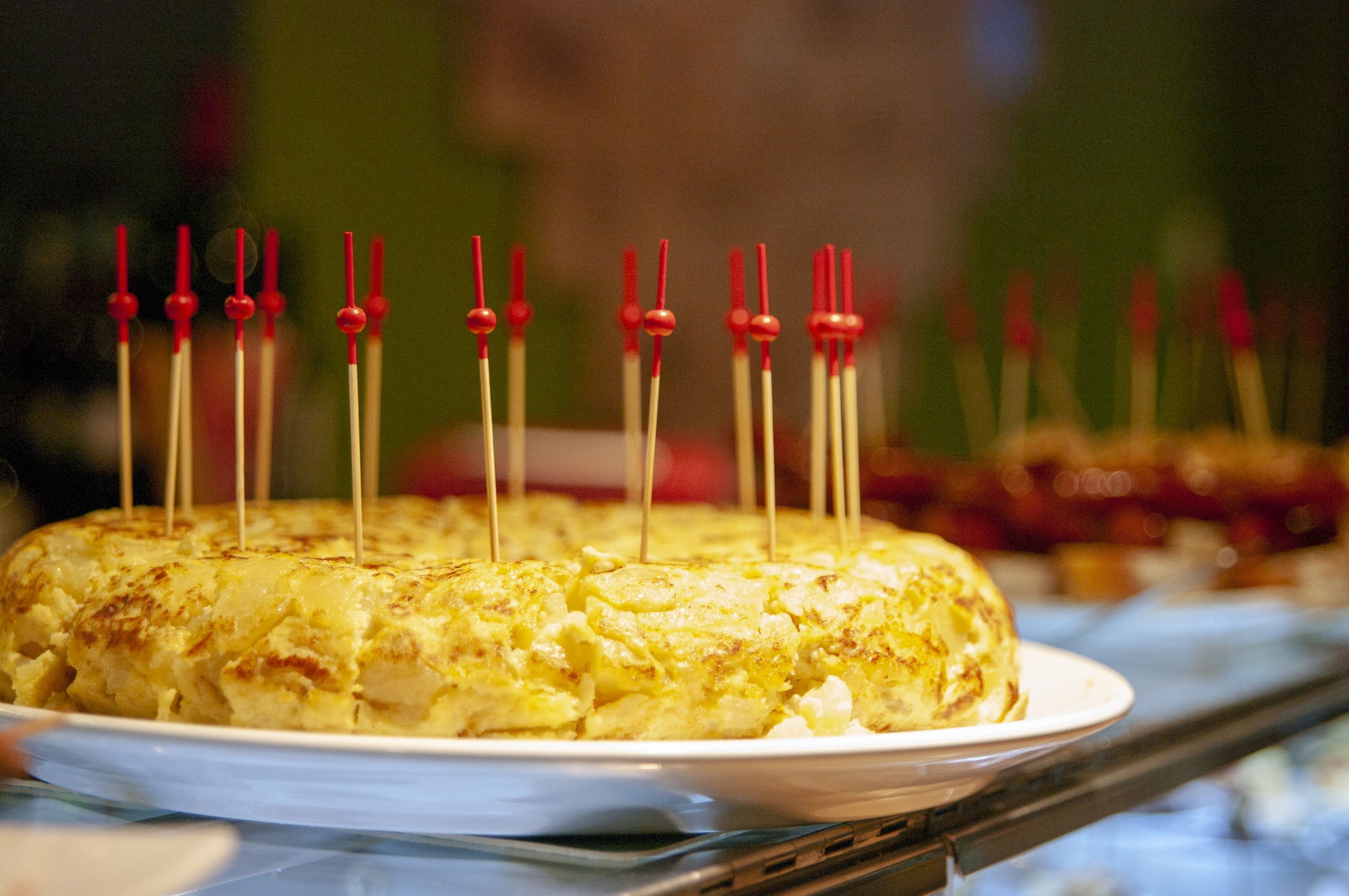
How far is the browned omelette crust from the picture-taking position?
2.13ft

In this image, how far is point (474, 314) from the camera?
790 millimetres

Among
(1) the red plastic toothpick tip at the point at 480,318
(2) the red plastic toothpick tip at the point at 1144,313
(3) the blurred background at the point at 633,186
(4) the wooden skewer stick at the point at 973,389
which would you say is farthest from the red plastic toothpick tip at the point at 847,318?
(4) the wooden skewer stick at the point at 973,389

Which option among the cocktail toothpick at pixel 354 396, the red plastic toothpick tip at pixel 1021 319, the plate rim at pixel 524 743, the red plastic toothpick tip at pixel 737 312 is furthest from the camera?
the red plastic toothpick tip at pixel 1021 319

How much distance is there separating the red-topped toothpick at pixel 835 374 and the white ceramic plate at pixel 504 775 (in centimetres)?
25

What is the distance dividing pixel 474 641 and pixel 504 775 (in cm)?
11

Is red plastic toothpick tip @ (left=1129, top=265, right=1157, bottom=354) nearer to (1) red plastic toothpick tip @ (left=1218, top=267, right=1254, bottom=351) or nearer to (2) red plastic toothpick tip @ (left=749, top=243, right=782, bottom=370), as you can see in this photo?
→ (1) red plastic toothpick tip @ (left=1218, top=267, right=1254, bottom=351)

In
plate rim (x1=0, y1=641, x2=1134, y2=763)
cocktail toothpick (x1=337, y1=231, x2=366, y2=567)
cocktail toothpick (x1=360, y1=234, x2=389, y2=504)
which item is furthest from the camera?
cocktail toothpick (x1=360, y1=234, x2=389, y2=504)

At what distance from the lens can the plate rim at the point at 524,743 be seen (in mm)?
560

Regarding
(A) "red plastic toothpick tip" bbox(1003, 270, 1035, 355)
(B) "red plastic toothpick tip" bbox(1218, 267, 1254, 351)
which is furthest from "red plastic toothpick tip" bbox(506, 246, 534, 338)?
(B) "red plastic toothpick tip" bbox(1218, 267, 1254, 351)

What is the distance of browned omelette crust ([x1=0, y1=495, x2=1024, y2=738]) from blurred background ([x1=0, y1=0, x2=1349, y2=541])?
3.60 ft

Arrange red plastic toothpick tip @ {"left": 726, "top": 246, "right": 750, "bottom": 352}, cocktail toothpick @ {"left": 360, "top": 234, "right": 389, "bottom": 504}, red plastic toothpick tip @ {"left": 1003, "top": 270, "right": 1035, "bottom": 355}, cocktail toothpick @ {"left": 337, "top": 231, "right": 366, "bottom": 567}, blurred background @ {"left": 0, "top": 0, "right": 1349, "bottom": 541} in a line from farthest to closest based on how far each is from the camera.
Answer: blurred background @ {"left": 0, "top": 0, "right": 1349, "bottom": 541}, red plastic toothpick tip @ {"left": 1003, "top": 270, "right": 1035, "bottom": 355}, cocktail toothpick @ {"left": 360, "top": 234, "right": 389, "bottom": 504}, red plastic toothpick tip @ {"left": 726, "top": 246, "right": 750, "bottom": 352}, cocktail toothpick @ {"left": 337, "top": 231, "right": 366, "bottom": 567}

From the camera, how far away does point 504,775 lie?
1.85 ft

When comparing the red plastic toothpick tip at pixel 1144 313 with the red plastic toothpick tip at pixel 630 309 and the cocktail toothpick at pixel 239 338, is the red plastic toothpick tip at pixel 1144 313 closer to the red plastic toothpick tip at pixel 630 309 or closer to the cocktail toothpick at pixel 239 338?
the red plastic toothpick tip at pixel 630 309

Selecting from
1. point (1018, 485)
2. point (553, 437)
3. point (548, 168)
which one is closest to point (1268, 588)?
point (1018, 485)
